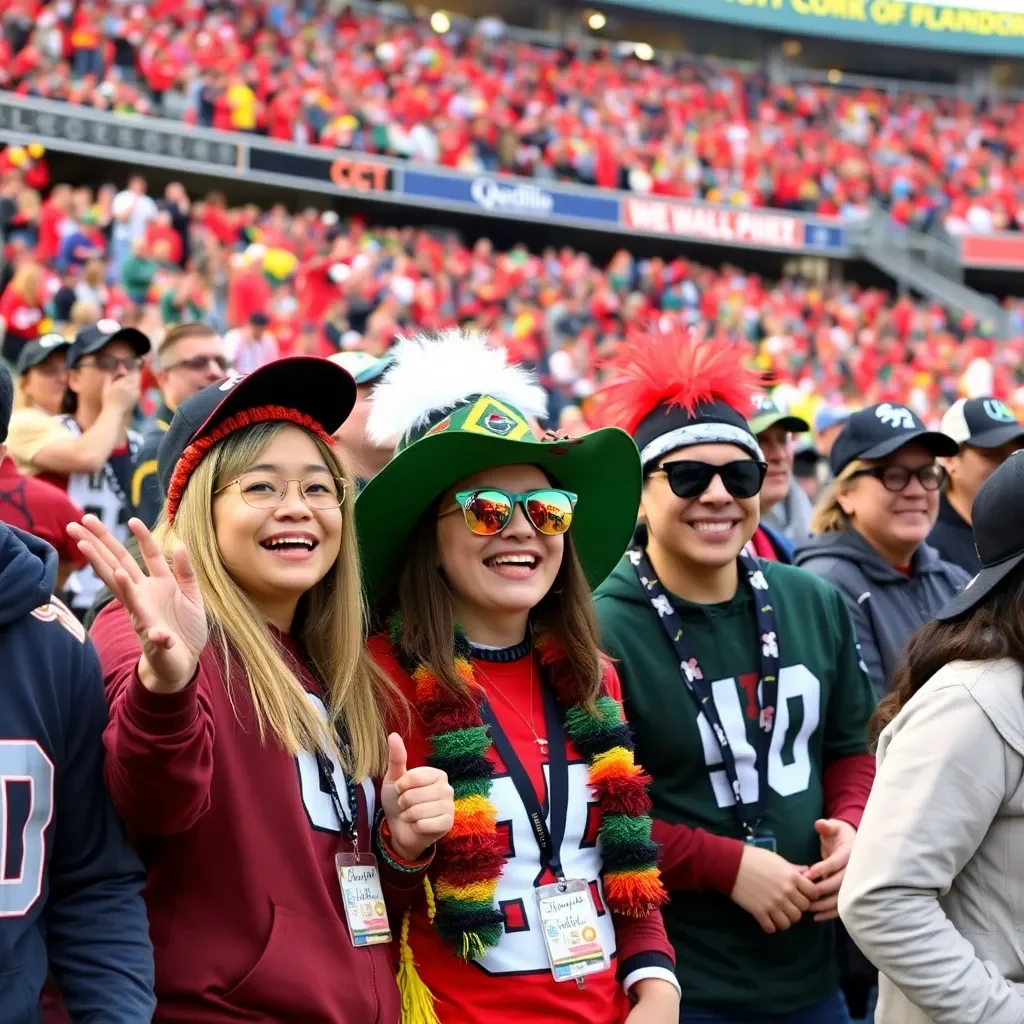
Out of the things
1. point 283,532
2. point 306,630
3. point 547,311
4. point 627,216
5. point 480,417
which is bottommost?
point 306,630

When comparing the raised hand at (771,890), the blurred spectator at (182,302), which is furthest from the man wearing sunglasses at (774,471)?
the blurred spectator at (182,302)

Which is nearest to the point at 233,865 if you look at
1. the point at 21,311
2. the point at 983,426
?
the point at 983,426

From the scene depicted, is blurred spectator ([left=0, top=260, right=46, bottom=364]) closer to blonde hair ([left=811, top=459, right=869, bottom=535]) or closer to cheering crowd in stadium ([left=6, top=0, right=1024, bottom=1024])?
cheering crowd in stadium ([left=6, top=0, right=1024, bottom=1024])

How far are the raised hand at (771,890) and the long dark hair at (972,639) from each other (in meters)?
0.56

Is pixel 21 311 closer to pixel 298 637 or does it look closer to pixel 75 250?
pixel 75 250

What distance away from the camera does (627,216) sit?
24469mm

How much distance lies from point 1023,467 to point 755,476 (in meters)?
0.91

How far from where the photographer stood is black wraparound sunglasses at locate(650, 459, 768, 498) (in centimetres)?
329

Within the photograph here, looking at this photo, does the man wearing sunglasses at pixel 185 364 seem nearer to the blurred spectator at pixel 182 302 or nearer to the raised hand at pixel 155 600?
the raised hand at pixel 155 600

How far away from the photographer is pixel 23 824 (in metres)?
1.93

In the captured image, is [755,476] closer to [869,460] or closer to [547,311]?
[869,460]

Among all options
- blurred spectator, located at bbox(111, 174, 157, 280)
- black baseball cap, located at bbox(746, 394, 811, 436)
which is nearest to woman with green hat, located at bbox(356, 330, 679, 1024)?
black baseball cap, located at bbox(746, 394, 811, 436)

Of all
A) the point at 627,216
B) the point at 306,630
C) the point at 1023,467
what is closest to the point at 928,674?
the point at 1023,467

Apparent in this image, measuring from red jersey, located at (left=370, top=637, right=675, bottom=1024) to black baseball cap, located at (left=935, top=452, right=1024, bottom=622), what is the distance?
78cm
